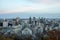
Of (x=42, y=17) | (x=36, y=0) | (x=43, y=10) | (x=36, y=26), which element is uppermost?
(x=36, y=0)

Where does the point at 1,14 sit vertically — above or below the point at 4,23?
above

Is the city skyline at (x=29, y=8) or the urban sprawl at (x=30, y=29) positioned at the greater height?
the city skyline at (x=29, y=8)

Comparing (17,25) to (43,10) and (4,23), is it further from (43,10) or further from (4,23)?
→ (43,10)

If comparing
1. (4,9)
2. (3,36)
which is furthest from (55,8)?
(3,36)

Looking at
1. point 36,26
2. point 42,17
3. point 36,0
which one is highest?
point 36,0

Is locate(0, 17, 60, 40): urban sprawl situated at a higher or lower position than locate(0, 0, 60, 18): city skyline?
lower

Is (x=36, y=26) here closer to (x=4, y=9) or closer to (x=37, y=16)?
(x=37, y=16)

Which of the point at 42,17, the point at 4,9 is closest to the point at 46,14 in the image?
the point at 42,17

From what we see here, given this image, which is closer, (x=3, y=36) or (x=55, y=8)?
(x=3, y=36)

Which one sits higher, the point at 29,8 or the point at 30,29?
the point at 29,8
